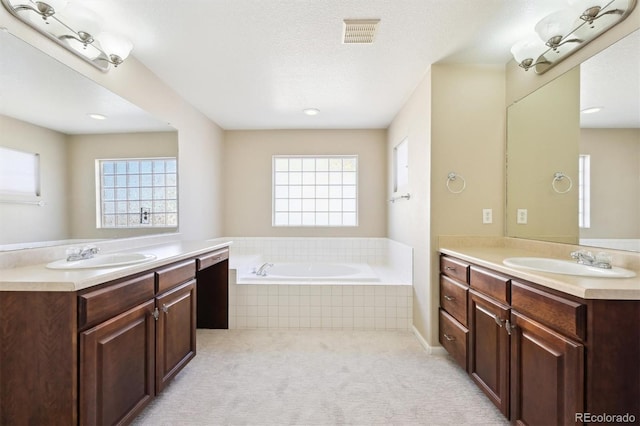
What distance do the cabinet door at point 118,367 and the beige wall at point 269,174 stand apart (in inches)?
97.2

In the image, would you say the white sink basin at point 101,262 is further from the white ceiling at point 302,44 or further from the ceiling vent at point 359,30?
the ceiling vent at point 359,30

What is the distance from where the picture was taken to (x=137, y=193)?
216 centimetres

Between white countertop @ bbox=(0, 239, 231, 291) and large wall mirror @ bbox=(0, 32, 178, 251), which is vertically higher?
large wall mirror @ bbox=(0, 32, 178, 251)

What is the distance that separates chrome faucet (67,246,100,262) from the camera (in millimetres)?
1498

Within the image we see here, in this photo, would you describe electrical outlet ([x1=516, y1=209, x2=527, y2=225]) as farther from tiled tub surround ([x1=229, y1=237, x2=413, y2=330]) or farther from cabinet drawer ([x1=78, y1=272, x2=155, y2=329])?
cabinet drawer ([x1=78, y1=272, x2=155, y2=329])

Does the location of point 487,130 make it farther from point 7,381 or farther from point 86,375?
point 7,381

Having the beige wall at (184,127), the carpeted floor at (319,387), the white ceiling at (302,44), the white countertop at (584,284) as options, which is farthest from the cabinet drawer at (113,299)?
the white countertop at (584,284)

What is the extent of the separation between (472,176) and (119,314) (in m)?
2.50

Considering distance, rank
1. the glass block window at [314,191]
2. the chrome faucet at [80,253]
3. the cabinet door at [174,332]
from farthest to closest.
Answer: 1. the glass block window at [314,191]
2. the cabinet door at [174,332]
3. the chrome faucet at [80,253]

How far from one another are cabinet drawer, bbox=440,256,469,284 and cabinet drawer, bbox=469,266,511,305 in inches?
2.5

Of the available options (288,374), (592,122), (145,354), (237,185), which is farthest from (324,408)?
(237,185)

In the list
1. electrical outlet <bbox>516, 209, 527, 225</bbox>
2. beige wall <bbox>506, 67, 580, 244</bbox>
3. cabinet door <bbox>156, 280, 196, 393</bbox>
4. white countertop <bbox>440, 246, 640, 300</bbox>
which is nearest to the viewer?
white countertop <bbox>440, 246, 640, 300</bbox>

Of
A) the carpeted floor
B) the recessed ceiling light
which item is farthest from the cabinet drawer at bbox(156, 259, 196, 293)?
the recessed ceiling light

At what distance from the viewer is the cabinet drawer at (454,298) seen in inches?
74.0
